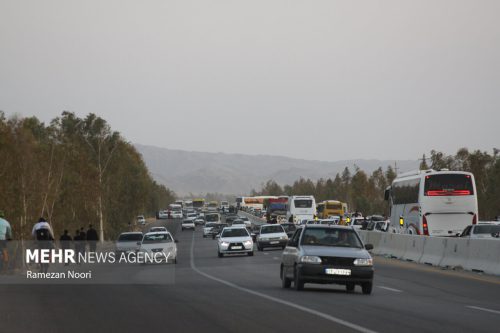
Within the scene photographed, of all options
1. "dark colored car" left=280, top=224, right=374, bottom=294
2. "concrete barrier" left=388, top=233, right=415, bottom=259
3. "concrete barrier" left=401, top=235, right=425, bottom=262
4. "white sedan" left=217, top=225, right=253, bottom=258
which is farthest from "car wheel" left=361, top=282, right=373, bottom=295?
"white sedan" left=217, top=225, right=253, bottom=258

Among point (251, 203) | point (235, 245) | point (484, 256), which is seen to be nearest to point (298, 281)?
point (484, 256)

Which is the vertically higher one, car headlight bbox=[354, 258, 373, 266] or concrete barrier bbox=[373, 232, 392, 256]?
car headlight bbox=[354, 258, 373, 266]

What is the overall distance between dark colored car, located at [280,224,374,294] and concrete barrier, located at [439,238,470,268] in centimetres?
1261

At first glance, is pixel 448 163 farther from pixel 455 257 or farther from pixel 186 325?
pixel 186 325

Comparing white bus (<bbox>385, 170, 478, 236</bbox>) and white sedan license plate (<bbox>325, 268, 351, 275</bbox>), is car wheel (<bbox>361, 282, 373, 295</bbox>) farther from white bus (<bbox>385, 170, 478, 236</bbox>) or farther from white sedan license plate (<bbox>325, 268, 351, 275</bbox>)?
white bus (<bbox>385, 170, 478, 236</bbox>)

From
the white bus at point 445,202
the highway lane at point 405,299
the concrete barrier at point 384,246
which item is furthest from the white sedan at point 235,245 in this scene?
the highway lane at point 405,299

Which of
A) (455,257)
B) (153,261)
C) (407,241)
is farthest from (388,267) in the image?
(153,261)

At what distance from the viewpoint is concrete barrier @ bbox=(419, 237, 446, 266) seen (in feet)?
125

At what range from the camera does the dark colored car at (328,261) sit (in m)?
21.7

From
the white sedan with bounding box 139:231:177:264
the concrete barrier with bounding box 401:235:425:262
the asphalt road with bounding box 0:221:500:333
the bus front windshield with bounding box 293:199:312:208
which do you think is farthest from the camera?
the bus front windshield with bounding box 293:199:312:208

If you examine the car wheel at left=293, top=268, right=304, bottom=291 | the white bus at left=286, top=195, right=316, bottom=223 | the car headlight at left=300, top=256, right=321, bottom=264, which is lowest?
the car wheel at left=293, top=268, right=304, bottom=291

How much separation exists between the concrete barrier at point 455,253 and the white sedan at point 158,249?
11434 mm

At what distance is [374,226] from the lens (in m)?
67.7

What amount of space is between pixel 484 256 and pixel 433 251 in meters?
6.71
